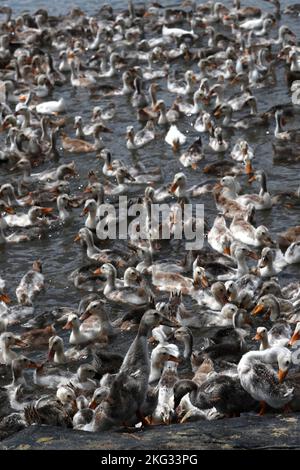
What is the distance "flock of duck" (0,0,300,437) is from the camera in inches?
446

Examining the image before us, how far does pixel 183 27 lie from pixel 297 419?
21.7 metres

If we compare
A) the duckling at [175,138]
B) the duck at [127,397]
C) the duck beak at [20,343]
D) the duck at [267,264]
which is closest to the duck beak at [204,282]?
the duck at [267,264]

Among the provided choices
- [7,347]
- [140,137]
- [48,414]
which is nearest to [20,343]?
[7,347]

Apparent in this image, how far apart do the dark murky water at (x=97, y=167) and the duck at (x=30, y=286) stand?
0.16 metres

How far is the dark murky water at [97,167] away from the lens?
16.2 metres

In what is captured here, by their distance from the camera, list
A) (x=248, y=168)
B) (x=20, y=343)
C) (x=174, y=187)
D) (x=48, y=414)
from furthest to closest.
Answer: (x=248, y=168), (x=174, y=187), (x=20, y=343), (x=48, y=414)

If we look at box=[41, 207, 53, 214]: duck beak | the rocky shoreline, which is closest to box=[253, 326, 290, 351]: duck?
the rocky shoreline

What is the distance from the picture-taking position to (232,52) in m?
26.0

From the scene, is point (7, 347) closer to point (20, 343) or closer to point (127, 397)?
point (20, 343)

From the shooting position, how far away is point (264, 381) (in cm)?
1039

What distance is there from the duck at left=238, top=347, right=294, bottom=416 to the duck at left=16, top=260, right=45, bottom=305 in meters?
5.46

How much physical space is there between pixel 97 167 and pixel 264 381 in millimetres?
10952

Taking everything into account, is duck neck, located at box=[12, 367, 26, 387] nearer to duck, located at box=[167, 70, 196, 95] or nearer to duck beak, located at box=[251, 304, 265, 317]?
duck beak, located at box=[251, 304, 265, 317]

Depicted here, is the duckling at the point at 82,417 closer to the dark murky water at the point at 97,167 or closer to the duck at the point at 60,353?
the duck at the point at 60,353
